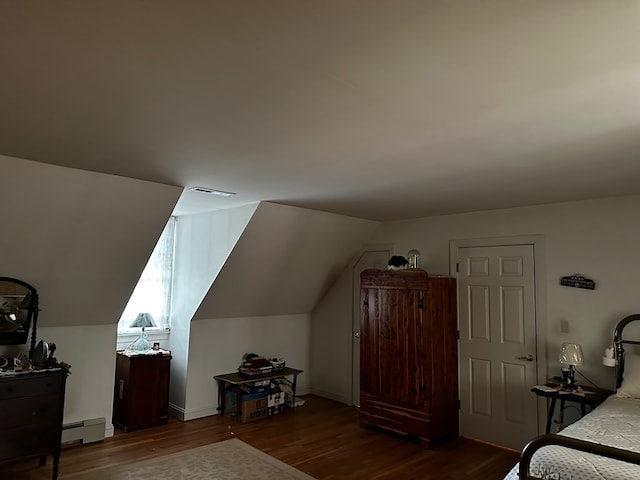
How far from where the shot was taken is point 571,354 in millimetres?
3730

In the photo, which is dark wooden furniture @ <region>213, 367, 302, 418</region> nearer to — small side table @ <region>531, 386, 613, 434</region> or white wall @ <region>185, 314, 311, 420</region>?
white wall @ <region>185, 314, 311, 420</region>

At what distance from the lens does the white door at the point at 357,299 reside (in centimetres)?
573

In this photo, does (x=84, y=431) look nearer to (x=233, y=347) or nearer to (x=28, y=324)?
(x=28, y=324)

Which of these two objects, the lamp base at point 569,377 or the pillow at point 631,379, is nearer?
the pillow at point 631,379

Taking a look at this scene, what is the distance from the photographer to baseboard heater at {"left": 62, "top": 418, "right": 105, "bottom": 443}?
4141 millimetres

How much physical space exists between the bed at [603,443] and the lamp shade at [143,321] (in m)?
4.20

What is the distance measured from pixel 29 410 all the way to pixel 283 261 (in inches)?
111

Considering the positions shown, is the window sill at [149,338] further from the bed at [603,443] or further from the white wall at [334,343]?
the bed at [603,443]


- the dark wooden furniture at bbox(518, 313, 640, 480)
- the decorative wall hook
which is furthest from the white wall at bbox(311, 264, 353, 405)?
the dark wooden furniture at bbox(518, 313, 640, 480)

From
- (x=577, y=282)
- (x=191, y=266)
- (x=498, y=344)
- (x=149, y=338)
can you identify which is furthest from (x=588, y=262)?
(x=149, y=338)

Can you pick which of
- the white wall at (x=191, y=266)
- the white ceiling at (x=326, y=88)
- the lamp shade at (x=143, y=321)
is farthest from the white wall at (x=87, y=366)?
the white ceiling at (x=326, y=88)

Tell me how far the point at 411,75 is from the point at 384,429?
405 centimetres

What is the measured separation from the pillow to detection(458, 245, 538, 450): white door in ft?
2.71

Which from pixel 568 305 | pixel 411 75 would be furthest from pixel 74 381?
pixel 568 305
